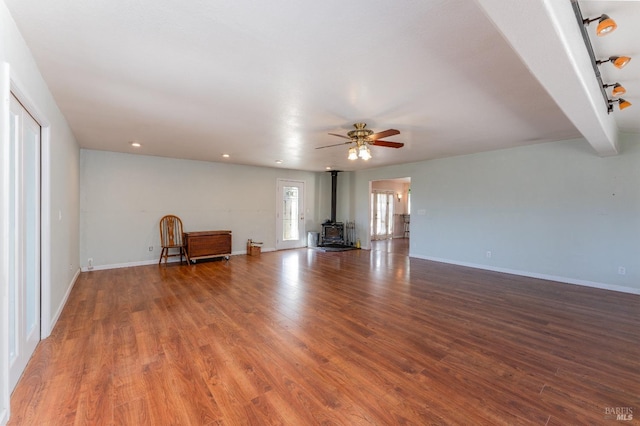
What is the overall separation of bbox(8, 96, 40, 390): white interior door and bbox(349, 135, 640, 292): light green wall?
6.57m

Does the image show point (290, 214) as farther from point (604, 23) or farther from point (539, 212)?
point (604, 23)

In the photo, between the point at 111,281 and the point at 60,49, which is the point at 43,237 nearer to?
the point at 60,49

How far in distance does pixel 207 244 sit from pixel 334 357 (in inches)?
182

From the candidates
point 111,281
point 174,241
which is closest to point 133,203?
point 174,241

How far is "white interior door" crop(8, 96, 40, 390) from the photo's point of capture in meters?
1.91

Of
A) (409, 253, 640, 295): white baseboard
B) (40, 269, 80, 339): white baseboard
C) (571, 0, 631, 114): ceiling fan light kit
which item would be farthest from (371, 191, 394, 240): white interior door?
(40, 269, 80, 339): white baseboard

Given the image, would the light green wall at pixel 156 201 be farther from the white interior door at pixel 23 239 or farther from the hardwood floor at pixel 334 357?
the white interior door at pixel 23 239

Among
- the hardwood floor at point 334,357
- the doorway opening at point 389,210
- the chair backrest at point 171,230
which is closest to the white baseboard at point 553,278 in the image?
the hardwood floor at point 334,357

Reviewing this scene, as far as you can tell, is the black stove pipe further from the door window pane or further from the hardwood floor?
the hardwood floor

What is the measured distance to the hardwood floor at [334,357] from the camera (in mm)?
1692

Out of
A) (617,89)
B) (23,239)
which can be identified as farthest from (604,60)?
(23,239)

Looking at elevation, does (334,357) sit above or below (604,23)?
below

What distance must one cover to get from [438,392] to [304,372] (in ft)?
3.16

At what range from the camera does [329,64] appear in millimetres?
2111
